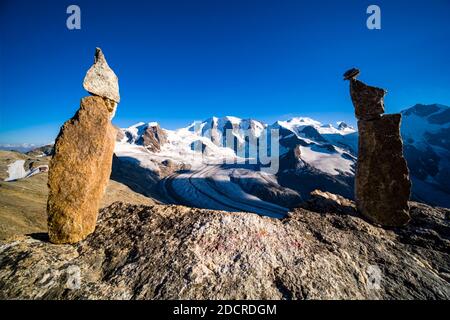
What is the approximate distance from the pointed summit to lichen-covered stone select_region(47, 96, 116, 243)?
54 centimetres

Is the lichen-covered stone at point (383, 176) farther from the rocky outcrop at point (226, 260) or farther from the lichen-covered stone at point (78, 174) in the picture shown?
the lichen-covered stone at point (78, 174)

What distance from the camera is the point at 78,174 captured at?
9.33m

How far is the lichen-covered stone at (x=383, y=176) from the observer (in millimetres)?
11469

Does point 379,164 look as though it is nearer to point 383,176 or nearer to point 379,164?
point 379,164

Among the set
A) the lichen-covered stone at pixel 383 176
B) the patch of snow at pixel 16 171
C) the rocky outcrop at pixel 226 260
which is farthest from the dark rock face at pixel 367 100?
the patch of snow at pixel 16 171

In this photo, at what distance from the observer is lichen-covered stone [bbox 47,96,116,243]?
9.05m

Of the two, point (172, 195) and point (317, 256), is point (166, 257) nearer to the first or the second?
point (317, 256)

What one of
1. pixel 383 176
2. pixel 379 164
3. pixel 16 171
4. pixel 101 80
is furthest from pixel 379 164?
pixel 16 171

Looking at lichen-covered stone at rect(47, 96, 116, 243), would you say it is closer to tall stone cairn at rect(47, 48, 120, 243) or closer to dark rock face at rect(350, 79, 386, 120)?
tall stone cairn at rect(47, 48, 120, 243)

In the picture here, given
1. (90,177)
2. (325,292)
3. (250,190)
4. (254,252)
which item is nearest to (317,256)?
(325,292)

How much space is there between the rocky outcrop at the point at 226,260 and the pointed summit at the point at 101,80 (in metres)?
5.37

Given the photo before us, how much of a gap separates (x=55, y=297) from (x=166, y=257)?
312cm

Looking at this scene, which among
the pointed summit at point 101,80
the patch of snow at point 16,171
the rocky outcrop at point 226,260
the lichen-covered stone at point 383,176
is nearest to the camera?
the rocky outcrop at point 226,260

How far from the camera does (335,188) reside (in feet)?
442
